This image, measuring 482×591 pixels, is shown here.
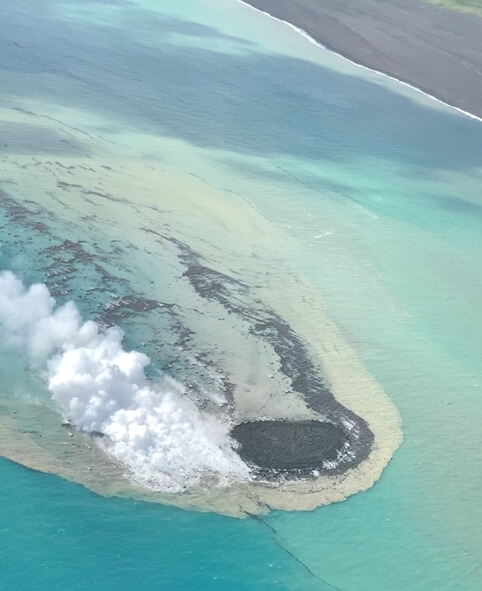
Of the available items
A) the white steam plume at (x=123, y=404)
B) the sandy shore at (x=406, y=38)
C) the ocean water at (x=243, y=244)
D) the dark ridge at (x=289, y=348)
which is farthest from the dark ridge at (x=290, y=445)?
the sandy shore at (x=406, y=38)

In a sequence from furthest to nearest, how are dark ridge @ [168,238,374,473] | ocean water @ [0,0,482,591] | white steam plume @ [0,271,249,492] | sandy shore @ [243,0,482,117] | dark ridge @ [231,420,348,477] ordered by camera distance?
sandy shore @ [243,0,482,117] → dark ridge @ [168,238,374,473] → dark ridge @ [231,420,348,477] → white steam plume @ [0,271,249,492] → ocean water @ [0,0,482,591]

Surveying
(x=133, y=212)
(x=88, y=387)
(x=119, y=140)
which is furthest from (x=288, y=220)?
(x=88, y=387)

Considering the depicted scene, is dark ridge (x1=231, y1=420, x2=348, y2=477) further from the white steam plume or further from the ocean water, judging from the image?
the ocean water

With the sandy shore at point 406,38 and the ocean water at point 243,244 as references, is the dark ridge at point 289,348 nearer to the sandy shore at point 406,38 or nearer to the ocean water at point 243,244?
the ocean water at point 243,244

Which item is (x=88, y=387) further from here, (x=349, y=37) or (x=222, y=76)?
(x=349, y=37)

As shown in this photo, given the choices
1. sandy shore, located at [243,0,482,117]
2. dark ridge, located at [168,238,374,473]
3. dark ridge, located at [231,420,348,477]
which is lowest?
dark ridge, located at [231,420,348,477]

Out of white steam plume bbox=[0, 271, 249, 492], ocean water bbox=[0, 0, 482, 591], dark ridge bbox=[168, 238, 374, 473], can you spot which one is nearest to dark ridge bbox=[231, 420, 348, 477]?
dark ridge bbox=[168, 238, 374, 473]

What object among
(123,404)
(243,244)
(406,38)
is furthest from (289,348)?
(406,38)
